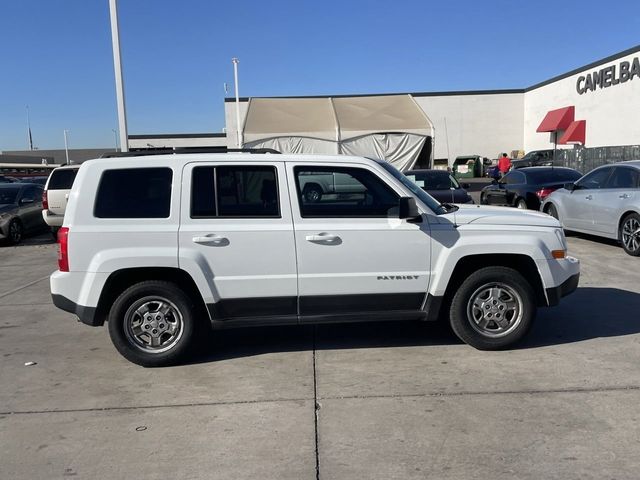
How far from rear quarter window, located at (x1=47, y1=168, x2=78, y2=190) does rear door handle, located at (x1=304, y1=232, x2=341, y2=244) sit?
10.7 metres

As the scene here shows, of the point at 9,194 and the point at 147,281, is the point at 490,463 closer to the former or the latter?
the point at 147,281

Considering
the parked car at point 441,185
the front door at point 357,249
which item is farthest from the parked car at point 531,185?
Result: the front door at point 357,249

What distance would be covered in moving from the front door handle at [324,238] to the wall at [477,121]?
43195 millimetres

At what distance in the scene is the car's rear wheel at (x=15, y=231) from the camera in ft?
45.8

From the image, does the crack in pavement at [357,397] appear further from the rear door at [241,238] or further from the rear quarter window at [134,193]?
the rear quarter window at [134,193]

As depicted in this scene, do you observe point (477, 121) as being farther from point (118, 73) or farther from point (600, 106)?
point (118, 73)

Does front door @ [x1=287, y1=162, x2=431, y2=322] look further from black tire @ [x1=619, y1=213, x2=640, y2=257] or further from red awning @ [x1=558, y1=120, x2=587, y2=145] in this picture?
red awning @ [x1=558, y1=120, x2=587, y2=145]

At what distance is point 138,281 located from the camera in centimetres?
503

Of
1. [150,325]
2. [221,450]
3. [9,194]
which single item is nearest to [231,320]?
[150,325]

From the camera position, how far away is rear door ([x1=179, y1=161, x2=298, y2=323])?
4.87m

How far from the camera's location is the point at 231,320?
16.5 feet

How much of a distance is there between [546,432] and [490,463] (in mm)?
583

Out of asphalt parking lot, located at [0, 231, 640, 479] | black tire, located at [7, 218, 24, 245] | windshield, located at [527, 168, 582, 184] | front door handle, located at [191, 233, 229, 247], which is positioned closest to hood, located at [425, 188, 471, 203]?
windshield, located at [527, 168, 582, 184]

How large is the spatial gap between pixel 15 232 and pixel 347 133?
12.2 meters
